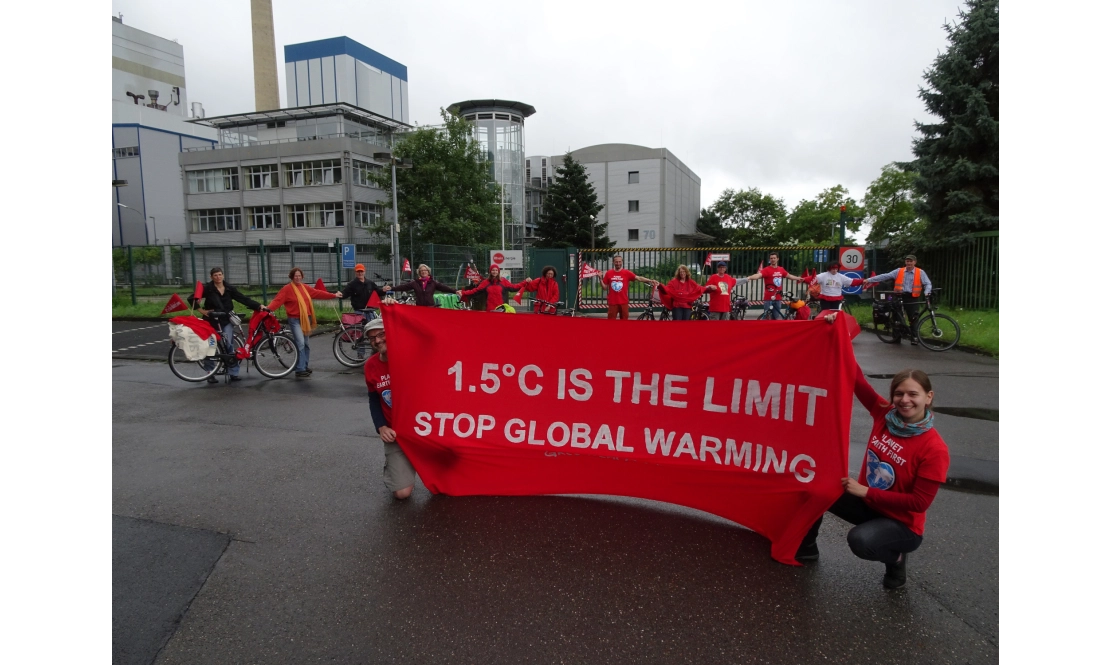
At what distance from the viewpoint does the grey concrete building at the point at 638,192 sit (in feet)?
245

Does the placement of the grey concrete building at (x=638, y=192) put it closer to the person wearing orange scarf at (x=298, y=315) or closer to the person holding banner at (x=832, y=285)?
the person holding banner at (x=832, y=285)

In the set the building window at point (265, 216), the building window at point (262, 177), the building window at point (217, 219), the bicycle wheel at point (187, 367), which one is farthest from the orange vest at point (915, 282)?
the building window at point (217, 219)

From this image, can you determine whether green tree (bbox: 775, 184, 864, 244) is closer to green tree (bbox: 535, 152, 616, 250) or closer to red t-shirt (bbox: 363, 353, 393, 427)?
green tree (bbox: 535, 152, 616, 250)

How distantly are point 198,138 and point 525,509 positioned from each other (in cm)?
7798

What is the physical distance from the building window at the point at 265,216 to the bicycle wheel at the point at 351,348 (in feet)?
164

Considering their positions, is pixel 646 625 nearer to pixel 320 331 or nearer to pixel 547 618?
pixel 547 618

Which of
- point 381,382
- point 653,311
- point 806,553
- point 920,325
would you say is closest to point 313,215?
point 653,311

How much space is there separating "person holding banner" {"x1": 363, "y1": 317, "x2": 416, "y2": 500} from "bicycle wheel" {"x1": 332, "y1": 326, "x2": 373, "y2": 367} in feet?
22.3

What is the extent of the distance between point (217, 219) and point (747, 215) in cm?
6247

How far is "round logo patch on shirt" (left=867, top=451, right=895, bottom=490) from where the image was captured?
369 centimetres

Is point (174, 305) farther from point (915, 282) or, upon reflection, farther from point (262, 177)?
point (262, 177)

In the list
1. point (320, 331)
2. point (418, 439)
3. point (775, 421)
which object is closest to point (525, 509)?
point (418, 439)

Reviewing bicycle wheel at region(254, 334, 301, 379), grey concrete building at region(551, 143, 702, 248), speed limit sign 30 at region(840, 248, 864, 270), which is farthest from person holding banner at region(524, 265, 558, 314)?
grey concrete building at region(551, 143, 702, 248)

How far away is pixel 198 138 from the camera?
2724 inches
